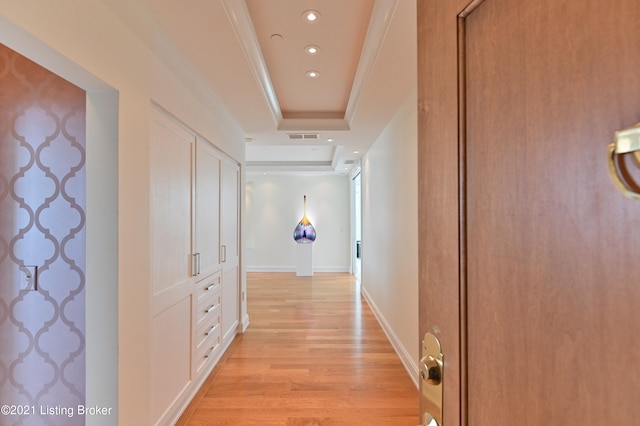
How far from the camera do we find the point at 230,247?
10.8 feet

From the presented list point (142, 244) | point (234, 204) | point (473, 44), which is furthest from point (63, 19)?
point (234, 204)

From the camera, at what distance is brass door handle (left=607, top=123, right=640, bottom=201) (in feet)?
0.93

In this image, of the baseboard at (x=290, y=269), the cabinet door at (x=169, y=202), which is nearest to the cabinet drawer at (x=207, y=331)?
the cabinet door at (x=169, y=202)

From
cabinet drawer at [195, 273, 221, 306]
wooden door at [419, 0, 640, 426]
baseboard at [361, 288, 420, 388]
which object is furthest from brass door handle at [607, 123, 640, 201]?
cabinet drawer at [195, 273, 221, 306]

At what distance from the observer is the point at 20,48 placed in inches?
43.2

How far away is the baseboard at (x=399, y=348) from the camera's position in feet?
8.22

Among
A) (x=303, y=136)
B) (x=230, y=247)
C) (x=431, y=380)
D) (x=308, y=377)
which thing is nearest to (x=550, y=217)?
(x=431, y=380)

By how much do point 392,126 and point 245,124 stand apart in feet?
5.41

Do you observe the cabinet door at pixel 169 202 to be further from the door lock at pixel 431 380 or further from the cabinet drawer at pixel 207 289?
the door lock at pixel 431 380

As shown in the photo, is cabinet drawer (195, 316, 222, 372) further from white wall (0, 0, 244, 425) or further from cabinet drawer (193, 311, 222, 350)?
white wall (0, 0, 244, 425)

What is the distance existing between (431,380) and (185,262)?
197 cm

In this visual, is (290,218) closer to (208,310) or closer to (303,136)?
(303,136)

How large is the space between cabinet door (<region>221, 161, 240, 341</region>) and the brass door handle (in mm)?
2996

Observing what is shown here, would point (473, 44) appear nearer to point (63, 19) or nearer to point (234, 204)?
point (63, 19)
